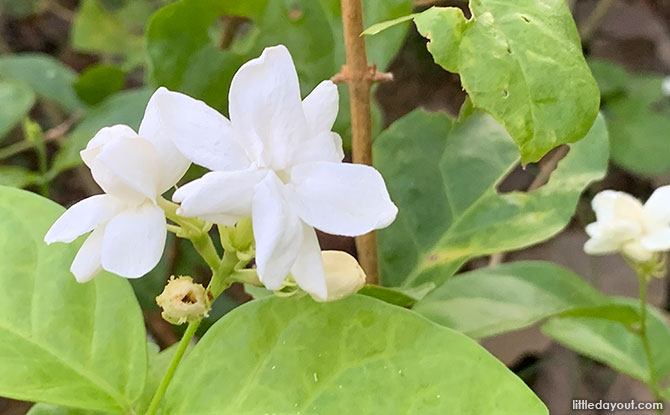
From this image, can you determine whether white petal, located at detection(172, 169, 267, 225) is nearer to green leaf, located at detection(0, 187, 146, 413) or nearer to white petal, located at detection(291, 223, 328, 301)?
white petal, located at detection(291, 223, 328, 301)

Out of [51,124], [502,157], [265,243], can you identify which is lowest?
[51,124]

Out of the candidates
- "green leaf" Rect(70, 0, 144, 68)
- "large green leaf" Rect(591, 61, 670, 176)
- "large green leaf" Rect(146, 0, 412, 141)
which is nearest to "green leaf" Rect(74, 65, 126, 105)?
"green leaf" Rect(70, 0, 144, 68)

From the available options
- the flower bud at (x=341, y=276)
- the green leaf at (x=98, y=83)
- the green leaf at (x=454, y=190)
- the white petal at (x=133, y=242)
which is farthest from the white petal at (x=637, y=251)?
the green leaf at (x=98, y=83)

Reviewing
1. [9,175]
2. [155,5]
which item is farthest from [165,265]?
[155,5]

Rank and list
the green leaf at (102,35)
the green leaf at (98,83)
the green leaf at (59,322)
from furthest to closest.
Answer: the green leaf at (102,35), the green leaf at (98,83), the green leaf at (59,322)

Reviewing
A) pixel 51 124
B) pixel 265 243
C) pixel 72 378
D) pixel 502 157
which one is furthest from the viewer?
pixel 51 124

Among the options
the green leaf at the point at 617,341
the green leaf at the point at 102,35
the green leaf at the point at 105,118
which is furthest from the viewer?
the green leaf at the point at 102,35

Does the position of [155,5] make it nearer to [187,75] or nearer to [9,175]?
[9,175]

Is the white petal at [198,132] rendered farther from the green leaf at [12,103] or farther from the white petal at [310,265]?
the green leaf at [12,103]
